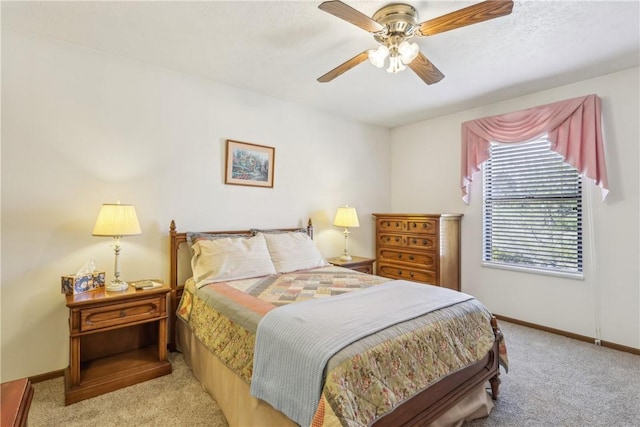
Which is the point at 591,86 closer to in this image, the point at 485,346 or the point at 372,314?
the point at 485,346

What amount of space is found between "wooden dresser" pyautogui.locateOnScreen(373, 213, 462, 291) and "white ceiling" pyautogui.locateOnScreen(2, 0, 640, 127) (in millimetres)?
1543

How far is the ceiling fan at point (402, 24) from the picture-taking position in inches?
64.4

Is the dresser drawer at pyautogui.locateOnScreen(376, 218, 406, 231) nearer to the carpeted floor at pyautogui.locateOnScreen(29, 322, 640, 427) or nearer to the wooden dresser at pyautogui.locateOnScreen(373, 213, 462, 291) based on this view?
the wooden dresser at pyautogui.locateOnScreen(373, 213, 462, 291)

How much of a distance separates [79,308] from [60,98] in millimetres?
1610

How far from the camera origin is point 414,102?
3719 millimetres

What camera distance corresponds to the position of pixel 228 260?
2623 mm

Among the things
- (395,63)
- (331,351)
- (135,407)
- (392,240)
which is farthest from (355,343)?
Answer: (392,240)

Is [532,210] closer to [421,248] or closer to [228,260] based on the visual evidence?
[421,248]

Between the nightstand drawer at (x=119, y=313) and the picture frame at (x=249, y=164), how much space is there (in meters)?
1.38

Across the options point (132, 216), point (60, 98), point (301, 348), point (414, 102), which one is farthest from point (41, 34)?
point (414, 102)

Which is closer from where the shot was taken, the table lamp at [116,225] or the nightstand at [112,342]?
the nightstand at [112,342]

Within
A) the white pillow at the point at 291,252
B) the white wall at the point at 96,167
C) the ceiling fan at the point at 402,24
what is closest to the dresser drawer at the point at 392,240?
the white pillow at the point at 291,252

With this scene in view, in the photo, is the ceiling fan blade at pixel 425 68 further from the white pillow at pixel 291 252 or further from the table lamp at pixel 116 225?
the table lamp at pixel 116 225

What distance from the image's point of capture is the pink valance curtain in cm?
293
